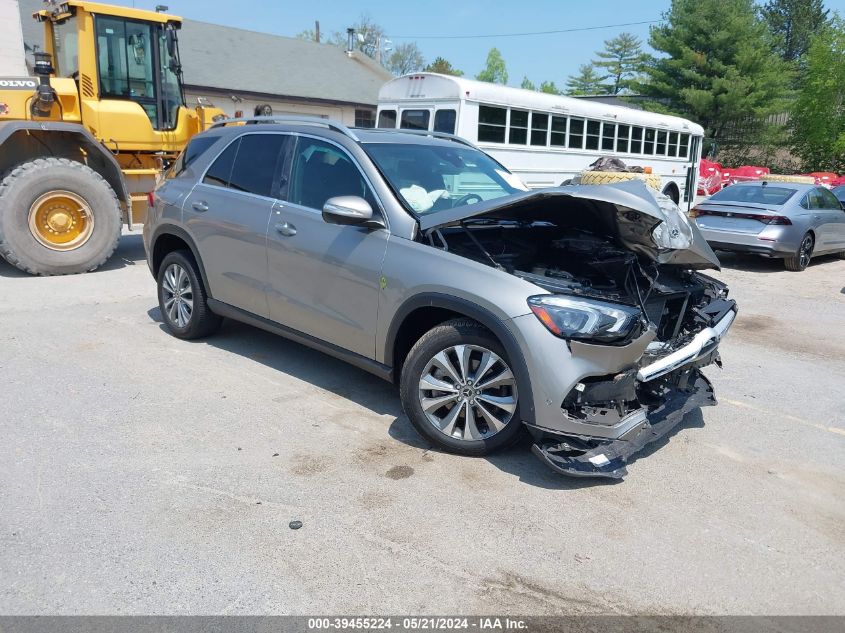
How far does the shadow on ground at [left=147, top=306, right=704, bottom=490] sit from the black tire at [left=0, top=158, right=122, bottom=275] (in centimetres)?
236

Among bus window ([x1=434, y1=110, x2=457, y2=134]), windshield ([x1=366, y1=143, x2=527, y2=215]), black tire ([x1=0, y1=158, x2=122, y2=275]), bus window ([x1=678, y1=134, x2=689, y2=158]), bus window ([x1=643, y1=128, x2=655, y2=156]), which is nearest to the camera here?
windshield ([x1=366, y1=143, x2=527, y2=215])

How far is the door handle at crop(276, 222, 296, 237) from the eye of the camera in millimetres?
4922

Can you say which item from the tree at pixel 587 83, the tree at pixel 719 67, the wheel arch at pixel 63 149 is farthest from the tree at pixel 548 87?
the wheel arch at pixel 63 149

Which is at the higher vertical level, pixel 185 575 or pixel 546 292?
pixel 546 292

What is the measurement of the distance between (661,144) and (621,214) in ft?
58.2

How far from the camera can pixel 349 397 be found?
5102mm

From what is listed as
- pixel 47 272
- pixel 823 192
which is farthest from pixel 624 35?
pixel 47 272

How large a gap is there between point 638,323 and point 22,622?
322 centimetres

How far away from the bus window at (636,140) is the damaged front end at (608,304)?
14.7 metres

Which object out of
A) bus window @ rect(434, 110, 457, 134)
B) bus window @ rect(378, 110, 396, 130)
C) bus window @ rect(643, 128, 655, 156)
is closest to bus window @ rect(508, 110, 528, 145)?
bus window @ rect(434, 110, 457, 134)

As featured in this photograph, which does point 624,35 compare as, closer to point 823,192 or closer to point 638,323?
point 823,192

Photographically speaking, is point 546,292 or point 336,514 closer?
point 336,514

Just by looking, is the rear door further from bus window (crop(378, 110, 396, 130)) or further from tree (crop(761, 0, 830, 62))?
tree (crop(761, 0, 830, 62))

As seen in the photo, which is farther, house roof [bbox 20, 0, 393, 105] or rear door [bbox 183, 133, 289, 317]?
house roof [bbox 20, 0, 393, 105]
